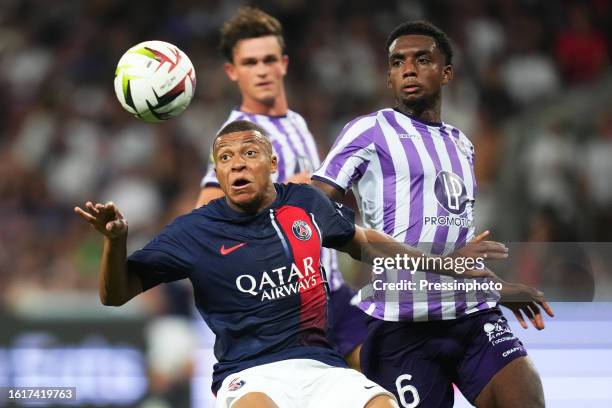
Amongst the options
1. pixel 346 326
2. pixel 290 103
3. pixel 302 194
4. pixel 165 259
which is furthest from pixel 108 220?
pixel 290 103

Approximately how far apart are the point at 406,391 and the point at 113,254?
143cm

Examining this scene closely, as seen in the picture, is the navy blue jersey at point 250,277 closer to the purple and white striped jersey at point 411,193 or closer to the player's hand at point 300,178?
the purple and white striped jersey at point 411,193

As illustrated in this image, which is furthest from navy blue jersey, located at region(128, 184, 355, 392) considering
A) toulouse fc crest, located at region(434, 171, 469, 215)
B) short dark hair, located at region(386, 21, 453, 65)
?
short dark hair, located at region(386, 21, 453, 65)

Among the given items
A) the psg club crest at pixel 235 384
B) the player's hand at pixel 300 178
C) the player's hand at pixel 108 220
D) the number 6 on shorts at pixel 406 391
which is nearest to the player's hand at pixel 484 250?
the number 6 on shorts at pixel 406 391

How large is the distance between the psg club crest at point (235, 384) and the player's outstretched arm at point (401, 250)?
804 mm

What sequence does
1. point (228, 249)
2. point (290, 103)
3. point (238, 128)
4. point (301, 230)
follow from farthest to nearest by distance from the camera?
point (290, 103) < point (238, 128) < point (301, 230) < point (228, 249)

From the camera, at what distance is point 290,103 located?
1038cm

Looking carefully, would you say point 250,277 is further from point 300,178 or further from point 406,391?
point 300,178

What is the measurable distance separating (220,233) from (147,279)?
1.22 feet

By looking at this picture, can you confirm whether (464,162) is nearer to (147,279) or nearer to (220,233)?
(220,233)

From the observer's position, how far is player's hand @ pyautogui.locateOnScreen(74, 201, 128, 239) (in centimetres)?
413

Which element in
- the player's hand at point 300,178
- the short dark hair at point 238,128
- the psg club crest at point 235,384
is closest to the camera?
the psg club crest at point 235,384

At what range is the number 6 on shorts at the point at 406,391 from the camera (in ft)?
15.4

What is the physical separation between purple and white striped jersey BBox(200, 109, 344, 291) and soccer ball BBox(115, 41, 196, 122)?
602 mm
